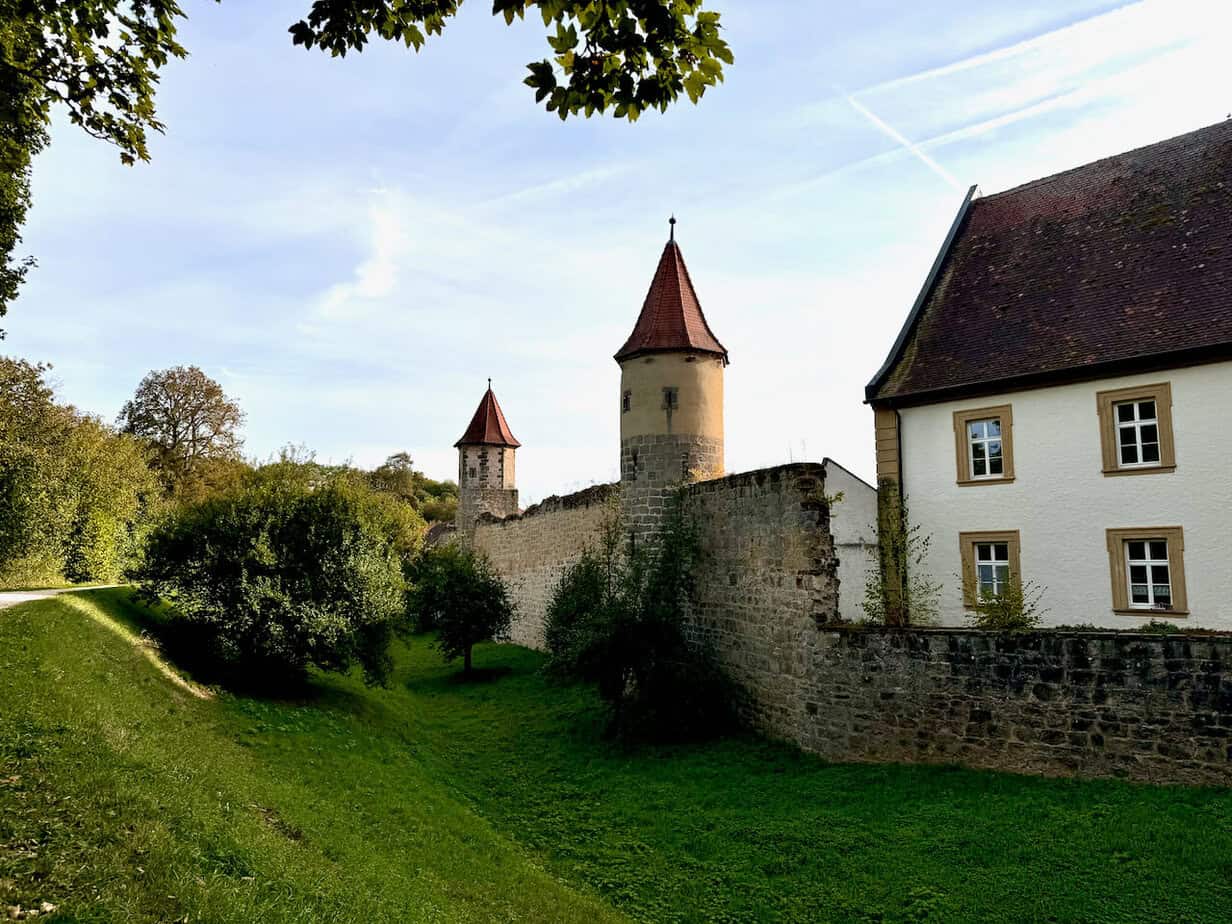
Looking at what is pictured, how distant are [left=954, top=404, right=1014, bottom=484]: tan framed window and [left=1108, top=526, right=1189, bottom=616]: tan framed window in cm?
224

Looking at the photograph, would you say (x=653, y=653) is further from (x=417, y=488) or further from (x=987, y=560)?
(x=417, y=488)

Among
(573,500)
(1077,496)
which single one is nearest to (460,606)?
(573,500)

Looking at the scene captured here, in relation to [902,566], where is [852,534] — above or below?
above

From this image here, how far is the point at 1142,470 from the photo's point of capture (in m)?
13.3

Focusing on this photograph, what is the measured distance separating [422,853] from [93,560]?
23.9 m

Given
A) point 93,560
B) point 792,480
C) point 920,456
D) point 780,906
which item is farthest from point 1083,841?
point 93,560

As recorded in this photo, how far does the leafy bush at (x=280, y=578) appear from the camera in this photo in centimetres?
1286

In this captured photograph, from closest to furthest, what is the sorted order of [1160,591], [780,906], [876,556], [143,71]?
[143,71] → [780,906] → [1160,591] → [876,556]

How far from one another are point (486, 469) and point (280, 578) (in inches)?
963

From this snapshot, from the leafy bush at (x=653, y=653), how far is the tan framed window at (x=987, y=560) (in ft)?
17.6

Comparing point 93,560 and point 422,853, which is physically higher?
point 93,560

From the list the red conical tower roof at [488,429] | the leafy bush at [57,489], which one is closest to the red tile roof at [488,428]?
the red conical tower roof at [488,429]

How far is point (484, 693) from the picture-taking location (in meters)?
19.2

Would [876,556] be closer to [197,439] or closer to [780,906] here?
[780,906]
